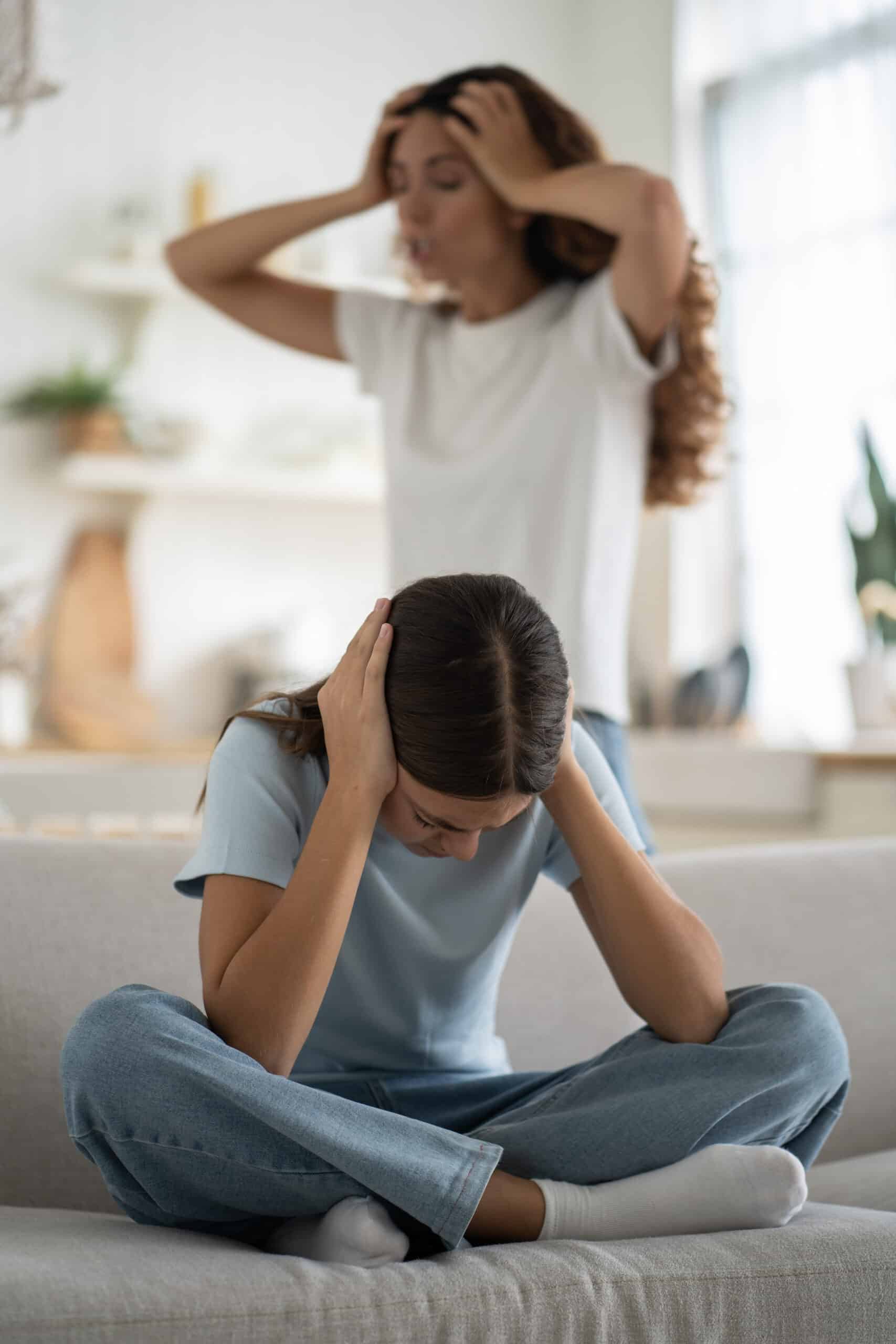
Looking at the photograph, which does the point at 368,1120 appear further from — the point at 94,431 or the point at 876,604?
the point at 94,431

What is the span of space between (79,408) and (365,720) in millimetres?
2940

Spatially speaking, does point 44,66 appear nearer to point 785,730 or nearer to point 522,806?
point 522,806

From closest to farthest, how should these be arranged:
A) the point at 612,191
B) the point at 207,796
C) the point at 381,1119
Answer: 1. the point at 381,1119
2. the point at 207,796
3. the point at 612,191

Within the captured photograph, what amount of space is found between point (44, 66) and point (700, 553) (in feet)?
8.12

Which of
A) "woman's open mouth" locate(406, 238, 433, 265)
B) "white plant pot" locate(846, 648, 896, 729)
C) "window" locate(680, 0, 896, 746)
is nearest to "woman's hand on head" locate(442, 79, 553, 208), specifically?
"woman's open mouth" locate(406, 238, 433, 265)

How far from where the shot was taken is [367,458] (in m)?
4.18

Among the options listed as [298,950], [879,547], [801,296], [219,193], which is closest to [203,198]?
[219,193]

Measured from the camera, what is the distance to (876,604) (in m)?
3.37

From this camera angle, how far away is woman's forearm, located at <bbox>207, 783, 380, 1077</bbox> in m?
1.11

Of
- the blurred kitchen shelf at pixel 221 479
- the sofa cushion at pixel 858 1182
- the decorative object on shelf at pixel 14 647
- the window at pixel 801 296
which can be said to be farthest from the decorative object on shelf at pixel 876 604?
the decorative object on shelf at pixel 14 647

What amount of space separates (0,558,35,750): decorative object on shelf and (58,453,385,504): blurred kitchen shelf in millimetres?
321

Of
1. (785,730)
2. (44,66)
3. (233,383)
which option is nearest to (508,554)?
(44,66)

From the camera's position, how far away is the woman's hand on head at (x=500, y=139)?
5.55 feet

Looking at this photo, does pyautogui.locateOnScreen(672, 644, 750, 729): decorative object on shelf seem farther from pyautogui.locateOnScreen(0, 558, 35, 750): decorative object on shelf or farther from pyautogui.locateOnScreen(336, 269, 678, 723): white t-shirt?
pyautogui.locateOnScreen(336, 269, 678, 723): white t-shirt
